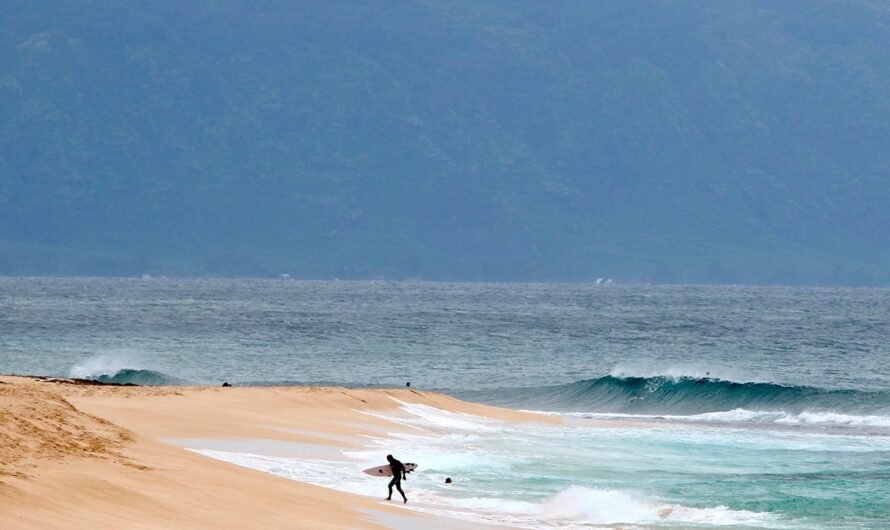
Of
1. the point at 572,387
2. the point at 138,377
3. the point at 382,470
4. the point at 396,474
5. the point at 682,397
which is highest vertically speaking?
the point at 572,387

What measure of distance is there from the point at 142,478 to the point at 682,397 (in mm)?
38399

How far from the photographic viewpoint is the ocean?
25.7 m

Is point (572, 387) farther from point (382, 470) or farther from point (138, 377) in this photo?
point (382, 470)

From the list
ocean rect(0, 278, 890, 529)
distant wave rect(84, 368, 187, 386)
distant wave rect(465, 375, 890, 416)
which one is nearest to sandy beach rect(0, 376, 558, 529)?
ocean rect(0, 278, 890, 529)

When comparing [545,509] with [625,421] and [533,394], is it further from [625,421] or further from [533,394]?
[533,394]

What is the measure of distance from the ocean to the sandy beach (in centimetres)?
177

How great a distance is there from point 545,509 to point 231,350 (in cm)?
5198

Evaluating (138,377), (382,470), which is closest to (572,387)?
(138,377)

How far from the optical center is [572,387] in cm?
5925

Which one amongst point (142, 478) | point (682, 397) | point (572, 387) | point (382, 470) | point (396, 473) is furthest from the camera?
point (572, 387)

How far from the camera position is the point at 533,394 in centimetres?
5697

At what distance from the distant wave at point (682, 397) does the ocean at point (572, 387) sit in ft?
0.45

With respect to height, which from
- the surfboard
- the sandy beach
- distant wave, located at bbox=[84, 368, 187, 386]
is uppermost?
distant wave, located at bbox=[84, 368, 187, 386]

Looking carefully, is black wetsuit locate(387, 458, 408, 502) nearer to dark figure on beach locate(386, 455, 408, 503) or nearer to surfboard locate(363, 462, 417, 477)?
dark figure on beach locate(386, 455, 408, 503)
